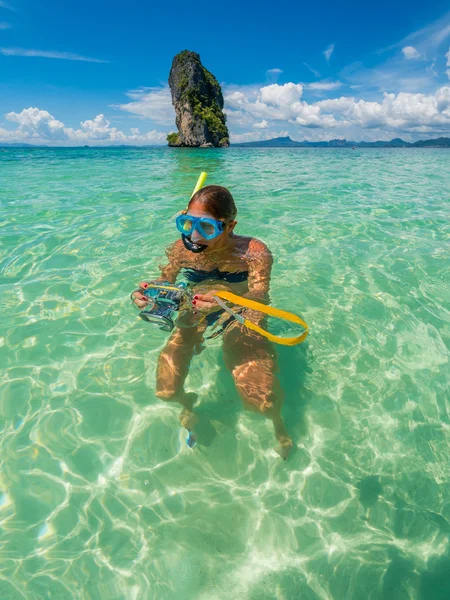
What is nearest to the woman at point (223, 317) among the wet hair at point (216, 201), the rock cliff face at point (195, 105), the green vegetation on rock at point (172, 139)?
the wet hair at point (216, 201)

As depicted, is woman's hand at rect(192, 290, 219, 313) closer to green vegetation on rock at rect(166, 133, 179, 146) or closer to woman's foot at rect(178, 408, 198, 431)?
woman's foot at rect(178, 408, 198, 431)

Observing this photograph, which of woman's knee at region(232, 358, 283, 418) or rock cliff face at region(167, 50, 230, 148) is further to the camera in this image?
rock cliff face at region(167, 50, 230, 148)

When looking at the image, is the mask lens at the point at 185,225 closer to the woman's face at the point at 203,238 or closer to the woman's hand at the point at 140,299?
the woman's face at the point at 203,238

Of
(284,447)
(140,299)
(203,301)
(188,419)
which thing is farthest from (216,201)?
(284,447)

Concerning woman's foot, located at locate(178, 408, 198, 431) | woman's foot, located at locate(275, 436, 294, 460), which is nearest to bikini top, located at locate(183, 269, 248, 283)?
woman's foot, located at locate(178, 408, 198, 431)

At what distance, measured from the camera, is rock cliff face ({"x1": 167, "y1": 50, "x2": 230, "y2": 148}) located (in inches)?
3474

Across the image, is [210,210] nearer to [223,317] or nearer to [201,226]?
[201,226]

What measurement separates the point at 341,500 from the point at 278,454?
532 millimetres

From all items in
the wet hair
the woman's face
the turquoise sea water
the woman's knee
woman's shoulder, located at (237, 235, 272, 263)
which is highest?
the wet hair

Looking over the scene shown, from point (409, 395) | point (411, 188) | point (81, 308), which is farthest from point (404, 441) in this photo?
point (411, 188)

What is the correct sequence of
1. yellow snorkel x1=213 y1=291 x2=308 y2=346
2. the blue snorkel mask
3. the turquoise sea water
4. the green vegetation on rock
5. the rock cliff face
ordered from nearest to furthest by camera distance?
1. the turquoise sea water
2. yellow snorkel x1=213 y1=291 x2=308 y2=346
3. the blue snorkel mask
4. the rock cliff face
5. the green vegetation on rock

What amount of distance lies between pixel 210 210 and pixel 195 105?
3972 inches

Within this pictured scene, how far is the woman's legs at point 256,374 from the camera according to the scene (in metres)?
2.79

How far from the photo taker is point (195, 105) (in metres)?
90.2
